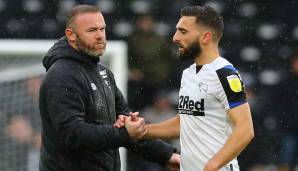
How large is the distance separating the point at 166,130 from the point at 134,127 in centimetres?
36

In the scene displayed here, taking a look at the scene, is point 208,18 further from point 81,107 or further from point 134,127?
point 81,107

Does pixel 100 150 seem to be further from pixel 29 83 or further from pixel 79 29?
pixel 29 83

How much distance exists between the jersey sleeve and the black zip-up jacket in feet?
1.81

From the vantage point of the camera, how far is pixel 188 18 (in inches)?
176

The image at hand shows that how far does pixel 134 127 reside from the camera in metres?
4.48

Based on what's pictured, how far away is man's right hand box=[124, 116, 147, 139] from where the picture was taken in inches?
176

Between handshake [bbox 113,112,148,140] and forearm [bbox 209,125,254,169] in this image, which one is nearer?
forearm [bbox 209,125,254,169]

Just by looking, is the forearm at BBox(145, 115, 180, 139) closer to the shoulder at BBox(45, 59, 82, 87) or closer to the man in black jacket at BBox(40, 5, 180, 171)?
the man in black jacket at BBox(40, 5, 180, 171)

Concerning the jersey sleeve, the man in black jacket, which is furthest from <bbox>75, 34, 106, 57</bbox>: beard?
the jersey sleeve

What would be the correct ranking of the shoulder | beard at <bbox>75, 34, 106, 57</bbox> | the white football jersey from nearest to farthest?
1. the white football jersey
2. the shoulder
3. beard at <bbox>75, 34, 106, 57</bbox>

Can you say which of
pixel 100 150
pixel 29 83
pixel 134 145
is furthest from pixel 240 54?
pixel 100 150

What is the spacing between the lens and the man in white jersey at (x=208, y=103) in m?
4.17

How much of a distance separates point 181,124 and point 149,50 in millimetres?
2604

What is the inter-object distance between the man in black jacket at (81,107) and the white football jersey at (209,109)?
0.94ft
